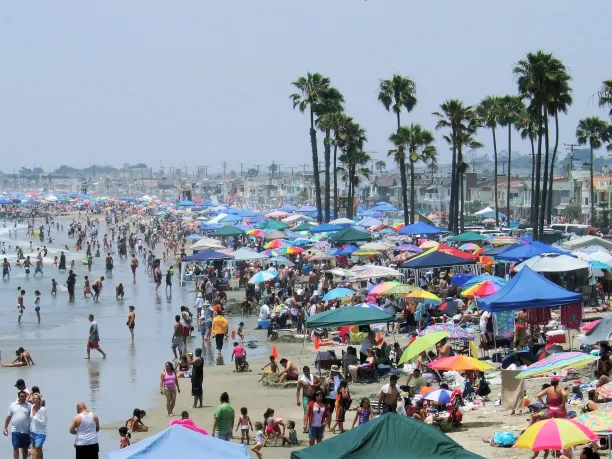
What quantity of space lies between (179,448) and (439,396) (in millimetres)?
5736

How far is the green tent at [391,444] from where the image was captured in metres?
8.95

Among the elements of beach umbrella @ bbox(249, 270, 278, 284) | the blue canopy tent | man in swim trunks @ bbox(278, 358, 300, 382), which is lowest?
man in swim trunks @ bbox(278, 358, 300, 382)

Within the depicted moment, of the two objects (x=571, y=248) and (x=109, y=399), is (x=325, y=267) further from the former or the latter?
(x=109, y=399)

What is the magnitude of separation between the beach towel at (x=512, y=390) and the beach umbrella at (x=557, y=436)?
4041 millimetres

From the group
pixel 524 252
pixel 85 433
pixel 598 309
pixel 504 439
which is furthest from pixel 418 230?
pixel 85 433

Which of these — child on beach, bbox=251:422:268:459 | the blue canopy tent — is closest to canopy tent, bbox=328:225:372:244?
the blue canopy tent

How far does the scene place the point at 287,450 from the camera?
13602 millimetres

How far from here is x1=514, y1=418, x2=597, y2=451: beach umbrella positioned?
976cm

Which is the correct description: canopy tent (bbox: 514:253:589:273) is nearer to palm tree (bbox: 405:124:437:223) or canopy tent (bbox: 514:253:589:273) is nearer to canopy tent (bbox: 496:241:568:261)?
canopy tent (bbox: 496:241:568:261)

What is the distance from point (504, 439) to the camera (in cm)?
1220

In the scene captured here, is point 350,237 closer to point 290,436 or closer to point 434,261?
point 434,261

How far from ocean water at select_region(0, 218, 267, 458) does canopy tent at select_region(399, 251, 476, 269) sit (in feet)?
15.2

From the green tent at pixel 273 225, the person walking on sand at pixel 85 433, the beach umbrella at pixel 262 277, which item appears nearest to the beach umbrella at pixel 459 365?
the person walking on sand at pixel 85 433

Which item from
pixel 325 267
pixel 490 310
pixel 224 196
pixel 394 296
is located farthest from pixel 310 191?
pixel 490 310
